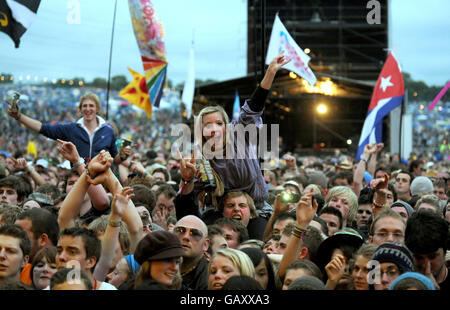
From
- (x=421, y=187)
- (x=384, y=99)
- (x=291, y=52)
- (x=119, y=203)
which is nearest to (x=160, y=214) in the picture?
(x=119, y=203)

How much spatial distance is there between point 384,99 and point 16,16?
7.19m

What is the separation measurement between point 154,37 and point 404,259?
31.0 ft

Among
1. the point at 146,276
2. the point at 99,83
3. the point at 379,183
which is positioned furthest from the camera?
the point at 99,83

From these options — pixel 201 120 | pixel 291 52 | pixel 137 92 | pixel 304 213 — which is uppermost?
pixel 291 52

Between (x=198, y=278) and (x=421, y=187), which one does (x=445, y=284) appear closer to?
(x=198, y=278)

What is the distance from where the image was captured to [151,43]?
1257cm

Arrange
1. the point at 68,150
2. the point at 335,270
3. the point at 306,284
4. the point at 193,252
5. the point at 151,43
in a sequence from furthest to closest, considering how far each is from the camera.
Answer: the point at 151,43 → the point at 68,150 → the point at 193,252 → the point at 335,270 → the point at 306,284

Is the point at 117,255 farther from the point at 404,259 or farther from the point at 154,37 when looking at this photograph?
the point at 154,37

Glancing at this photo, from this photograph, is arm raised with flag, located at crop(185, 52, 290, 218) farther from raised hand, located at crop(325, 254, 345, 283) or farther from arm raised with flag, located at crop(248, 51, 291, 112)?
raised hand, located at crop(325, 254, 345, 283)

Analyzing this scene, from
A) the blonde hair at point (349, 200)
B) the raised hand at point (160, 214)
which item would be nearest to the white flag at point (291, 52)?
the blonde hair at point (349, 200)

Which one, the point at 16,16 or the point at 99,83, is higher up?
the point at 99,83

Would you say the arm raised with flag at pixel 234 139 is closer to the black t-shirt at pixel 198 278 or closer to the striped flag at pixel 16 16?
the black t-shirt at pixel 198 278

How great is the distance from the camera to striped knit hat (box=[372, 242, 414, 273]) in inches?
148
